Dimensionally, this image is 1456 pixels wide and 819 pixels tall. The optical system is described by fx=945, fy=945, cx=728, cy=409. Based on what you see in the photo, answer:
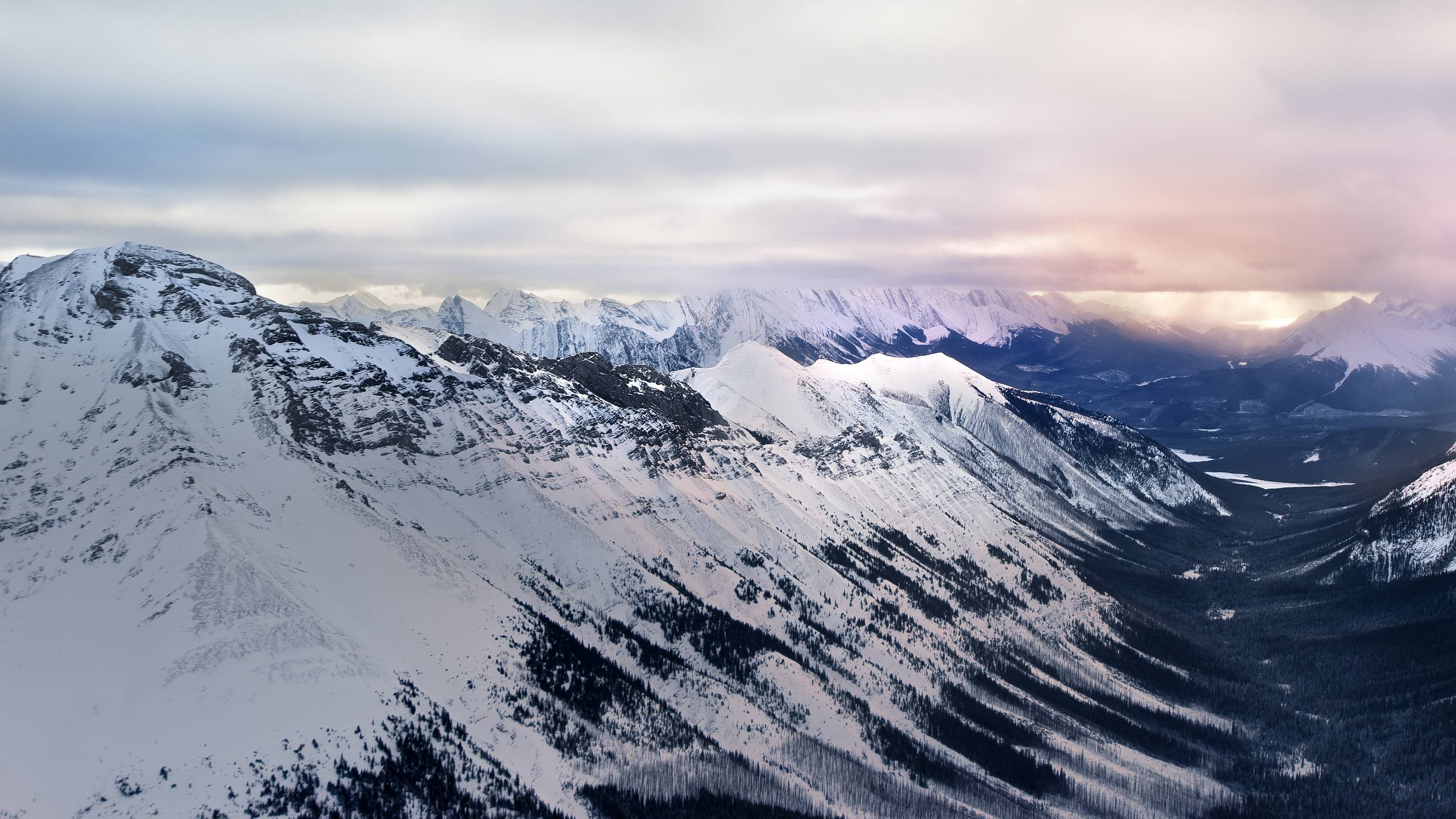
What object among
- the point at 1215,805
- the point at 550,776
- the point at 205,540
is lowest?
the point at 1215,805

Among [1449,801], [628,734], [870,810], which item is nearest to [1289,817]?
[1449,801]

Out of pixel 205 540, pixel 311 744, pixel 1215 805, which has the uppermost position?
pixel 205 540

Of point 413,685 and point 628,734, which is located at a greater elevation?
point 413,685

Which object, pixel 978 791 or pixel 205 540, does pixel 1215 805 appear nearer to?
pixel 978 791

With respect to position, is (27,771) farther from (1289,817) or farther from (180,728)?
(1289,817)

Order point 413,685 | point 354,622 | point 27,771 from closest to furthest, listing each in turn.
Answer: point 27,771 → point 413,685 → point 354,622

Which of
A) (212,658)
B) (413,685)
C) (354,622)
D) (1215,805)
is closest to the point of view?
(212,658)

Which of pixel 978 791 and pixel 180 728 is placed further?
pixel 978 791

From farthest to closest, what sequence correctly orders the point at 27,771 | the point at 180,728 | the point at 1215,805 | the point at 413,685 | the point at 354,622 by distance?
the point at 1215,805 → the point at 354,622 → the point at 413,685 → the point at 180,728 → the point at 27,771

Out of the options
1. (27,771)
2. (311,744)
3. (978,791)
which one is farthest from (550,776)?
(978,791)
